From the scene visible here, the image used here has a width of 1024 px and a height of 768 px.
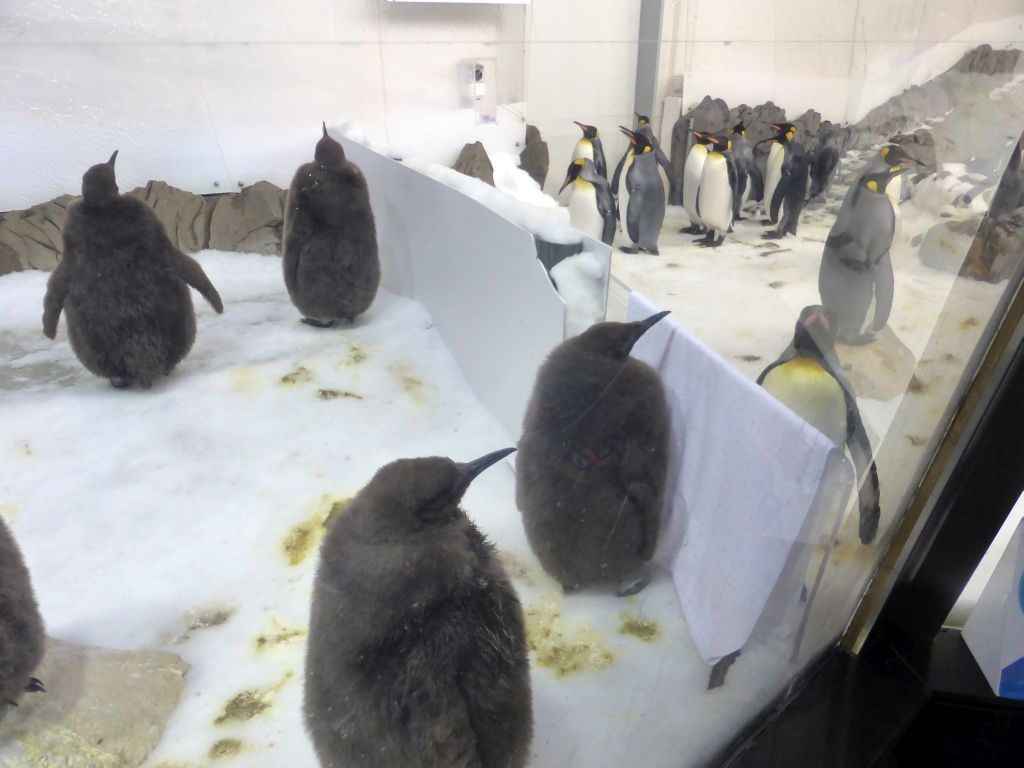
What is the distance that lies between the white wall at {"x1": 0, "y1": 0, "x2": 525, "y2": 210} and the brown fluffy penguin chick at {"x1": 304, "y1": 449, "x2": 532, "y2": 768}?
267cm

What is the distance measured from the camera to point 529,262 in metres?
1.08

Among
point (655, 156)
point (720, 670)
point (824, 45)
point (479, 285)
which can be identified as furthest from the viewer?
point (655, 156)

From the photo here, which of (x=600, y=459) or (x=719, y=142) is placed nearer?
(x=600, y=459)

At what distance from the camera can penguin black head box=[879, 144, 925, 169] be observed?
86 centimetres

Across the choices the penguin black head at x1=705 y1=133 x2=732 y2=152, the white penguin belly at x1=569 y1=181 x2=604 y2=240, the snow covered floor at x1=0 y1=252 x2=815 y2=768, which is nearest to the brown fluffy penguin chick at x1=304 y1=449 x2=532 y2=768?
the snow covered floor at x1=0 y1=252 x2=815 y2=768

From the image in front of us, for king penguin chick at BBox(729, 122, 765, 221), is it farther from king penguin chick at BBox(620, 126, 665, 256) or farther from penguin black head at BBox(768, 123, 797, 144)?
king penguin chick at BBox(620, 126, 665, 256)

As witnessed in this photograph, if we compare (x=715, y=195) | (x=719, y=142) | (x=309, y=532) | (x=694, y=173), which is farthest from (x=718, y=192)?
(x=309, y=532)

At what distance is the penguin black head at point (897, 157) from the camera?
2.81 ft

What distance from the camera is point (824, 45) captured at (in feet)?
3.62

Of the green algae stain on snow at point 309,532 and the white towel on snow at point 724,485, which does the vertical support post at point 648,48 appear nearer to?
the white towel on snow at point 724,485

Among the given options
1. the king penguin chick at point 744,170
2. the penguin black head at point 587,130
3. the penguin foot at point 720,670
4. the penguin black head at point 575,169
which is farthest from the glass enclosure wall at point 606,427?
the penguin black head at point 575,169

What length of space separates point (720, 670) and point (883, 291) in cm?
53

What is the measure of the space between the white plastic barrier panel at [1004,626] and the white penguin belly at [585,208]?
2203 mm

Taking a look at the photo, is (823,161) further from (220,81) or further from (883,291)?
(220,81)
